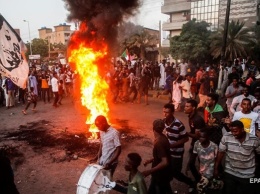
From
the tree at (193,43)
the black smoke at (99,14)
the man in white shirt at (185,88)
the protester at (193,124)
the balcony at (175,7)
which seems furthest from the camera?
the balcony at (175,7)

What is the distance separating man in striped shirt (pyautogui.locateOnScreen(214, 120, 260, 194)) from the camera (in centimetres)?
384

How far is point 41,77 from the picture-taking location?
54.3 ft

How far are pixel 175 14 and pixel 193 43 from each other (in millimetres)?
20049

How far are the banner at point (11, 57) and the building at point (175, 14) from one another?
4442 cm

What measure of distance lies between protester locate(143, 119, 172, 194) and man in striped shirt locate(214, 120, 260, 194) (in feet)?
2.74

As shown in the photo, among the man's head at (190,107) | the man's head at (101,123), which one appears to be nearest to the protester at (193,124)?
the man's head at (190,107)

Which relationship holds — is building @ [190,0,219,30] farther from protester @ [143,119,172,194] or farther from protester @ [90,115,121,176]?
protester @ [143,119,172,194]

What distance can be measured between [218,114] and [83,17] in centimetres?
644

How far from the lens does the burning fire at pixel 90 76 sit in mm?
9984

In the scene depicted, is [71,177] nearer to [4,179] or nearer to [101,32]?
[4,179]

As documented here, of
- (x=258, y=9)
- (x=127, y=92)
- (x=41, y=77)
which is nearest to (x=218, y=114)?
(x=127, y=92)

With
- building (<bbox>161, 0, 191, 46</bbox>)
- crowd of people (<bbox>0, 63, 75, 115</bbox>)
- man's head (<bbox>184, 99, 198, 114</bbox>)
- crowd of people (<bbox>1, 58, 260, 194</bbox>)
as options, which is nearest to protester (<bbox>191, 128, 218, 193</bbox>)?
crowd of people (<bbox>1, 58, 260, 194</bbox>)

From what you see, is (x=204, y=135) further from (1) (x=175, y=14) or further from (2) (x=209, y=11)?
(1) (x=175, y=14)

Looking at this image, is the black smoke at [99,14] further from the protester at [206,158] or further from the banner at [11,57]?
the protester at [206,158]
